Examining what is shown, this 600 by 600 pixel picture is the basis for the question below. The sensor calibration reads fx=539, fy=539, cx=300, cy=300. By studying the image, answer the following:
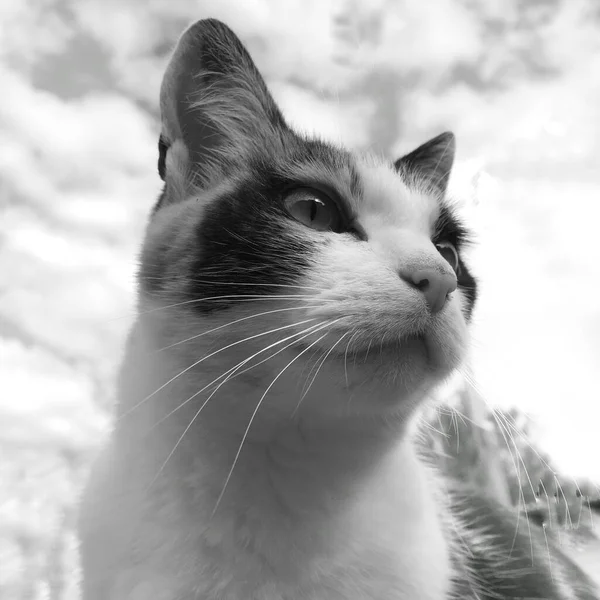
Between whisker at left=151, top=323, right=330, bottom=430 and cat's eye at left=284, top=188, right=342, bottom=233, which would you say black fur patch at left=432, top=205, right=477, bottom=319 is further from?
whisker at left=151, top=323, right=330, bottom=430

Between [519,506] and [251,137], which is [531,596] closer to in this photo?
[519,506]

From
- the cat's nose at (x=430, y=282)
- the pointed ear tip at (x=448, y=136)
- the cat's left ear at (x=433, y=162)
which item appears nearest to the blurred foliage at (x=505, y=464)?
the cat's nose at (x=430, y=282)

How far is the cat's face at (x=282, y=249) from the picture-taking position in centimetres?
59

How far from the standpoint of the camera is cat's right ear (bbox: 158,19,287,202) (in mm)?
779

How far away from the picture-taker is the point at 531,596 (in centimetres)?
79

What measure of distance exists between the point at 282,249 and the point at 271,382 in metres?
0.16

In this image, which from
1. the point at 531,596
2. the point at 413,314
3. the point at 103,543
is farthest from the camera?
the point at 531,596

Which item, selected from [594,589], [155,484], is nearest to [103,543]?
[155,484]

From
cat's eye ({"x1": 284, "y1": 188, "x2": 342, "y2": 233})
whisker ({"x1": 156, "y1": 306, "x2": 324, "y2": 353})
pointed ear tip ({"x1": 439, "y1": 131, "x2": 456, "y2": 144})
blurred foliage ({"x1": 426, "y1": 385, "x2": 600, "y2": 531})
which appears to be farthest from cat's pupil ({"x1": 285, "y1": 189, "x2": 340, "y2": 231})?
pointed ear tip ({"x1": 439, "y1": 131, "x2": 456, "y2": 144})

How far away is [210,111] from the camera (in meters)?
0.82

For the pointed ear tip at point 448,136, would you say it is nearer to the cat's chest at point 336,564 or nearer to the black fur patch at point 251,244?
the black fur patch at point 251,244

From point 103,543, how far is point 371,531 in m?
0.34

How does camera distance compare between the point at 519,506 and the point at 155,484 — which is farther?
the point at 519,506

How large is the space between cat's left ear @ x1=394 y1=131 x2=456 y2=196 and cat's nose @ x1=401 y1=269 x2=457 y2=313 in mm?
425
